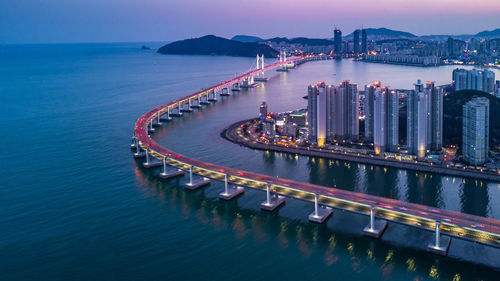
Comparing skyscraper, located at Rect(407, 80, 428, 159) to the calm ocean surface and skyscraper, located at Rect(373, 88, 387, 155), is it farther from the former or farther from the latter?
the calm ocean surface

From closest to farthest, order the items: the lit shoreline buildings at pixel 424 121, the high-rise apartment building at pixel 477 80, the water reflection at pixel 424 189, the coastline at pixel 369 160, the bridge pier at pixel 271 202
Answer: the bridge pier at pixel 271 202 → the water reflection at pixel 424 189 → the coastline at pixel 369 160 → the lit shoreline buildings at pixel 424 121 → the high-rise apartment building at pixel 477 80

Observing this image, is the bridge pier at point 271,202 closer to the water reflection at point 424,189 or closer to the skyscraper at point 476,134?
the water reflection at point 424,189

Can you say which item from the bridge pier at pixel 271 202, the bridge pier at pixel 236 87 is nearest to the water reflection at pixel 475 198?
the bridge pier at pixel 271 202

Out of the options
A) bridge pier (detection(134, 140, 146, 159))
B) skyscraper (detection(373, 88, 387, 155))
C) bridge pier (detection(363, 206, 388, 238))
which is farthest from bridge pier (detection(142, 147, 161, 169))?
bridge pier (detection(363, 206, 388, 238))

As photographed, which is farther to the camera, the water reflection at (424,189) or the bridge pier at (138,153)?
the bridge pier at (138,153)

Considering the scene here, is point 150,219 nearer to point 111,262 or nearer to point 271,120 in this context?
point 111,262

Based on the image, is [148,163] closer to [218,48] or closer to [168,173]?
[168,173]
